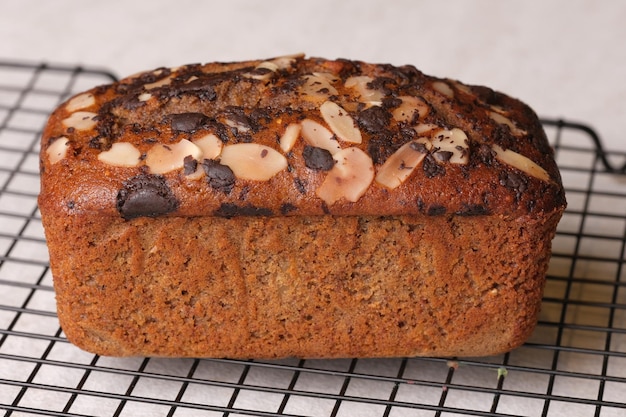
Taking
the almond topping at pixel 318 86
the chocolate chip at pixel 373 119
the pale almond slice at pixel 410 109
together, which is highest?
the chocolate chip at pixel 373 119

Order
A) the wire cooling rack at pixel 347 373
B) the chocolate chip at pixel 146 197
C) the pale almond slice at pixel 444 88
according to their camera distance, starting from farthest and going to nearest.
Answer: the pale almond slice at pixel 444 88, the wire cooling rack at pixel 347 373, the chocolate chip at pixel 146 197

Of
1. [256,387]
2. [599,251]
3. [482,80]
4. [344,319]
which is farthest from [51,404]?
[482,80]

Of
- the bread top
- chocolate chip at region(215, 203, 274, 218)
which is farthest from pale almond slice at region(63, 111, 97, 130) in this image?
chocolate chip at region(215, 203, 274, 218)

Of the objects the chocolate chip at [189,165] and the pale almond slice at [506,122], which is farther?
the pale almond slice at [506,122]

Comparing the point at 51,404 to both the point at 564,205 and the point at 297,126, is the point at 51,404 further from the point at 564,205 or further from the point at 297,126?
the point at 564,205

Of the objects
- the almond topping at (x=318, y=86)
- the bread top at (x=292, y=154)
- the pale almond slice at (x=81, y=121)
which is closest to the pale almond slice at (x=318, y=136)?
the bread top at (x=292, y=154)

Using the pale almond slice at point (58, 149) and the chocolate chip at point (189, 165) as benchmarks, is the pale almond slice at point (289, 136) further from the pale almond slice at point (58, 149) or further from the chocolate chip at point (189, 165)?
the pale almond slice at point (58, 149)

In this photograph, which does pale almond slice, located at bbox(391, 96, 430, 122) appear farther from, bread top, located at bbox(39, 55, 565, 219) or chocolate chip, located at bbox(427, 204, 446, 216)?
chocolate chip, located at bbox(427, 204, 446, 216)

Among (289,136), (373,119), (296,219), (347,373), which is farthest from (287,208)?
(347,373)
